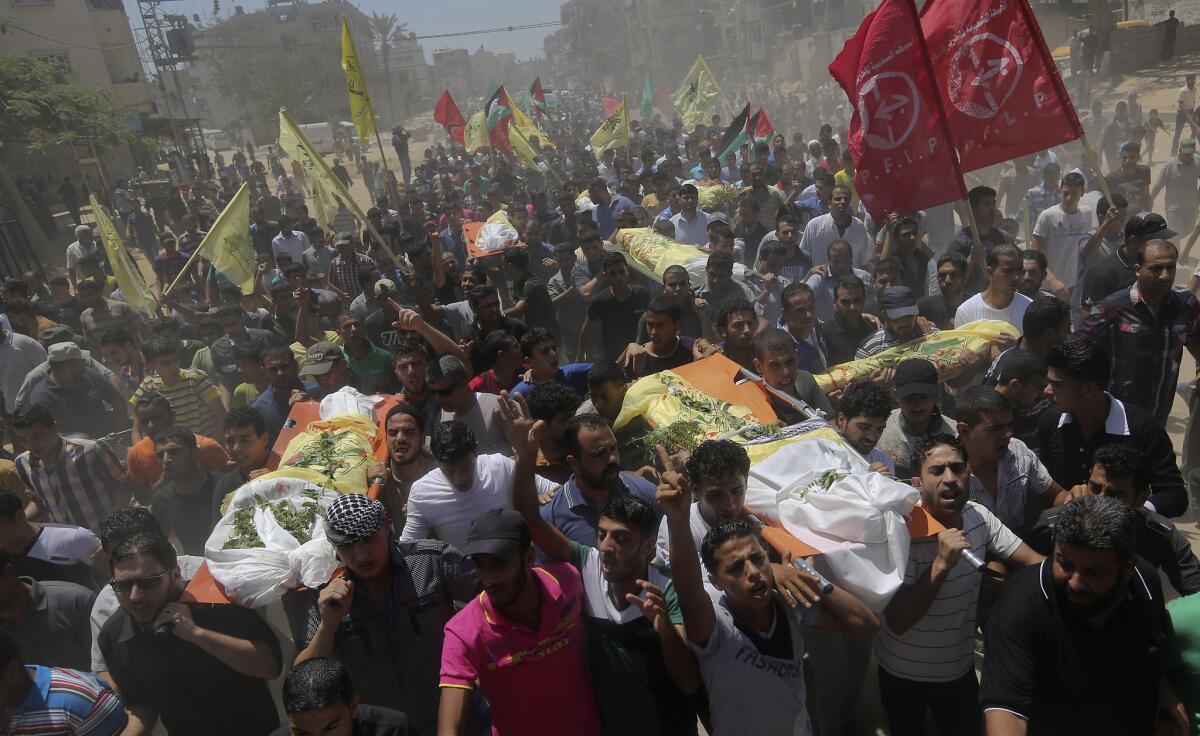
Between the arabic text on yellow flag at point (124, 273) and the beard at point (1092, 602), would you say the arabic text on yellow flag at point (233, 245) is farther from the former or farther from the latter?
the beard at point (1092, 602)

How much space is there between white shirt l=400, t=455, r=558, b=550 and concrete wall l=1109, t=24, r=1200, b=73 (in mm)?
30974

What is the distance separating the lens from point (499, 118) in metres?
18.4

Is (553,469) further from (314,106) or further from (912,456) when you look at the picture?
(314,106)

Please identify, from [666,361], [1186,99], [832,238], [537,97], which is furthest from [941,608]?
[537,97]

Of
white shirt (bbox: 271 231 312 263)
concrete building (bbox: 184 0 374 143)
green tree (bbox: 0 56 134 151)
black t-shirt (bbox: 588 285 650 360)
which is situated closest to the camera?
black t-shirt (bbox: 588 285 650 360)

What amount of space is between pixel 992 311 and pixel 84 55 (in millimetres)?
48807

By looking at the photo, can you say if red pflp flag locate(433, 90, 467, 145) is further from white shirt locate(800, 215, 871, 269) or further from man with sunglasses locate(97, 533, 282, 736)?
man with sunglasses locate(97, 533, 282, 736)

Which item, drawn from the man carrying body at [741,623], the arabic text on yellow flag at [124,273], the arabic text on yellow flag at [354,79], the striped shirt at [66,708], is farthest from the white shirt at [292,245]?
the man carrying body at [741,623]

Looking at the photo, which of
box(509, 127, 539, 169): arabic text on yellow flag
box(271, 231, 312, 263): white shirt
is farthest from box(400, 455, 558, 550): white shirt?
box(509, 127, 539, 169): arabic text on yellow flag

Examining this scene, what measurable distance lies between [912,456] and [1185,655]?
4.96ft

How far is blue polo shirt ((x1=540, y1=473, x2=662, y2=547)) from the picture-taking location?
3877 millimetres

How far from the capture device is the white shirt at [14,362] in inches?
309

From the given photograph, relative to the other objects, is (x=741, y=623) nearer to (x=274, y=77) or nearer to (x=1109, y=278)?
(x=1109, y=278)

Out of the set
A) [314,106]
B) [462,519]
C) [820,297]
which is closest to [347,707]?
[462,519]
